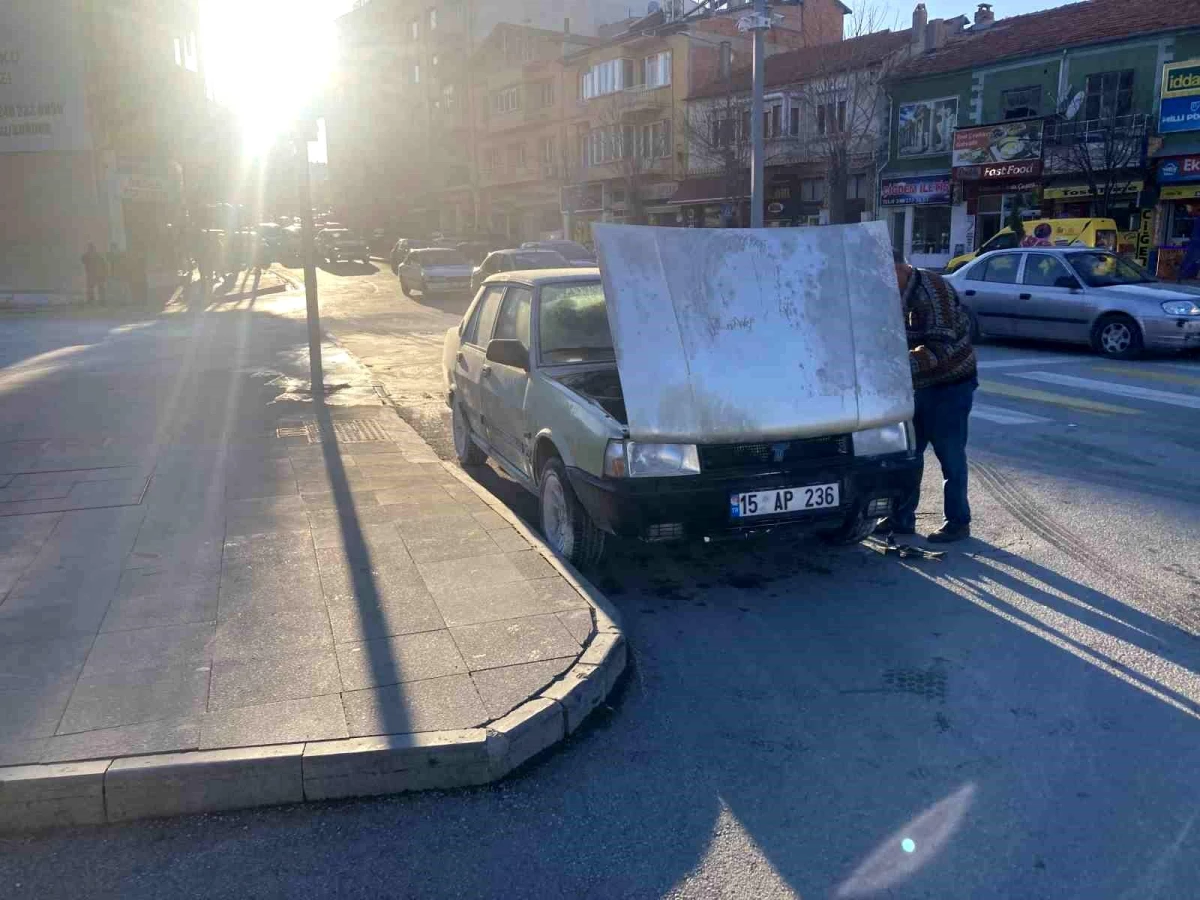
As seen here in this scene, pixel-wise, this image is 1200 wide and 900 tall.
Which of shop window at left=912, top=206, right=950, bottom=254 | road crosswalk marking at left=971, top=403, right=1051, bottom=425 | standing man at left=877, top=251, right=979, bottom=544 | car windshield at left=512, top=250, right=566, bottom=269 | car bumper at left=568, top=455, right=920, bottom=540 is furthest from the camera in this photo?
shop window at left=912, top=206, right=950, bottom=254

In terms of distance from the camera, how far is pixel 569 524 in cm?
570

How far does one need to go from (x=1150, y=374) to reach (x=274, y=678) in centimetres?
1165

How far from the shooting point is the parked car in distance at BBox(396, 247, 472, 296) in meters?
31.2

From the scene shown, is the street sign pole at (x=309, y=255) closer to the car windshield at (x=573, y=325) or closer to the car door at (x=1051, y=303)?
the car windshield at (x=573, y=325)

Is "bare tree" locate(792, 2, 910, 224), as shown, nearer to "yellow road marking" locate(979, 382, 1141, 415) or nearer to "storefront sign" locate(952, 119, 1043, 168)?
"storefront sign" locate(952, 119, 1043, 168)

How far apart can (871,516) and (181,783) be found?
373 centimetres

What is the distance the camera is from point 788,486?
517 cm

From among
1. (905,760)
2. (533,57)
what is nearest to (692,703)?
(905,760)

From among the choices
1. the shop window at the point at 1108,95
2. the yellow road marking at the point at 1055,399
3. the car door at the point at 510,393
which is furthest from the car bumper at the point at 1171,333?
the shop window at the point at 1108,95

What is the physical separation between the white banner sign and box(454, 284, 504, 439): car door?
30.0m

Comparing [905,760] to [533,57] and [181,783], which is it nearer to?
[181,783]

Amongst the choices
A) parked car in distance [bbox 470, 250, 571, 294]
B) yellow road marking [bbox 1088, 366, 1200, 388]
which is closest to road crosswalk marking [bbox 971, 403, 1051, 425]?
yellow road marking [bbox 1088, 366, 1200, 388]

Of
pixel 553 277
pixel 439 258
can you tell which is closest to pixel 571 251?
pixel 439 258

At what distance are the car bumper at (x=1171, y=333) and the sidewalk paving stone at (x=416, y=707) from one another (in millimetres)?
12170
